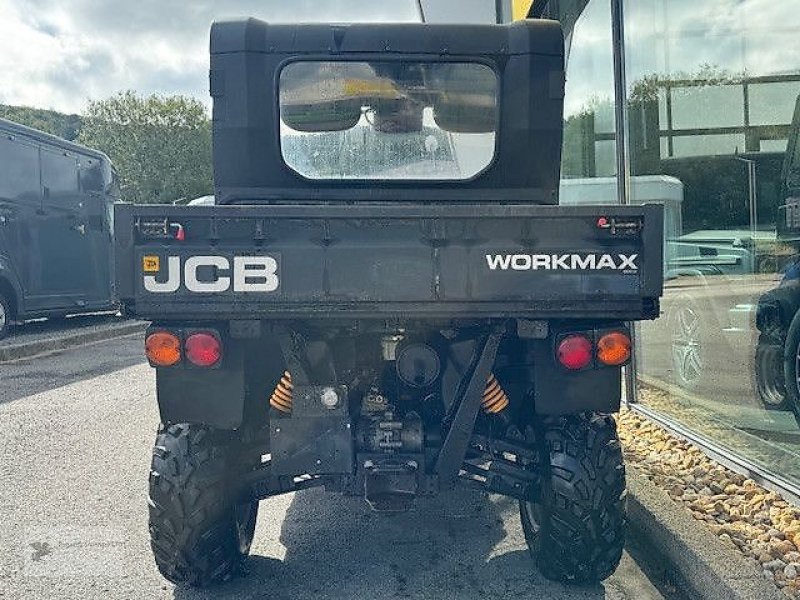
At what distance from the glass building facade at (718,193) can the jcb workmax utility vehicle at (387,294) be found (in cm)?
172

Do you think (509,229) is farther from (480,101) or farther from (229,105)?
(229,105)

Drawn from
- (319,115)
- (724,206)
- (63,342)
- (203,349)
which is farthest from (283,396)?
(63,342)

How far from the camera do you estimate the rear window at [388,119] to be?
3.89 metres

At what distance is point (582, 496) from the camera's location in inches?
131

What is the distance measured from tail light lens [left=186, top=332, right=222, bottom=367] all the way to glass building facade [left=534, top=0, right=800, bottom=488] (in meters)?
3.35

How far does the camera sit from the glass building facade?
4.67 metres

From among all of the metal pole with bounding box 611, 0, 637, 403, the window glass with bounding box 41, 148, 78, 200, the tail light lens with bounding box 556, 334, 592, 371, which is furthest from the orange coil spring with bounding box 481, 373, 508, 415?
the window glass with bounding box 41, 148, 78, 200

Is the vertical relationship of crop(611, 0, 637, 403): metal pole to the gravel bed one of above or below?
above

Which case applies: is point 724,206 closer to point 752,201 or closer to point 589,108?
point 752,201

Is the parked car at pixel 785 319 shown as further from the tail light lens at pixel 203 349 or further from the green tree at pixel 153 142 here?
the green tree at pixel 153 142

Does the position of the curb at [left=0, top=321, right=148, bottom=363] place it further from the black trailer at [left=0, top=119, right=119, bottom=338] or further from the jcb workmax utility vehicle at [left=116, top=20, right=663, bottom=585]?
the jcb workmax utility vehicle at [left=116, top=20, right=663, bottom=585]

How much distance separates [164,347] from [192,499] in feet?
2.23

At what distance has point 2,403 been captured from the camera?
7953 mm

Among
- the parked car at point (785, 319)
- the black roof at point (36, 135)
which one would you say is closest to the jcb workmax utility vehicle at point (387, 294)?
the parked car at point (785, 319)
